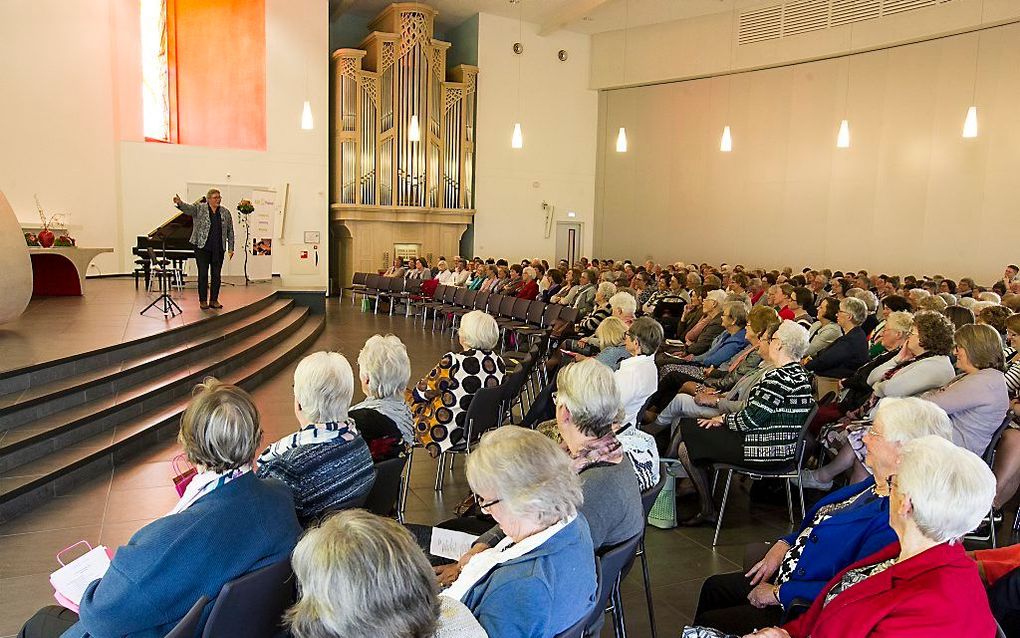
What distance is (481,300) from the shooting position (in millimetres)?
10977

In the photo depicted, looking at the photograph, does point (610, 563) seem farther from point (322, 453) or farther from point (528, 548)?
point (322, 453)

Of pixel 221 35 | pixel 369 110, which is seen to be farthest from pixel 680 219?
pixel 221 35

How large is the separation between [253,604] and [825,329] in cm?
536

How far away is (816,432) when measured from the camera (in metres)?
4.39

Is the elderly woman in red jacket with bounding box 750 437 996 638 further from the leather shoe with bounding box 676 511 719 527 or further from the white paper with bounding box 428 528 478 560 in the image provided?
the leather shoe with bounding box 676 511 719 527

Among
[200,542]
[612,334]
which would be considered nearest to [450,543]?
[200,542]

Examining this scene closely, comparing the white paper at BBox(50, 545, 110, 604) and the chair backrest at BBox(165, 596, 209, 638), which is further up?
the chair backrest at BBox(165, 596, 209, 638)

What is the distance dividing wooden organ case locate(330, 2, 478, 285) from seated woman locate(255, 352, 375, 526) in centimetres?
1370

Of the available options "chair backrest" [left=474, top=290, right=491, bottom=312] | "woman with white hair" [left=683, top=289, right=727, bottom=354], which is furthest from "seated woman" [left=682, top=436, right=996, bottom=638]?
"chair backrest" [left=474, top=290, right=491, bottom=312]

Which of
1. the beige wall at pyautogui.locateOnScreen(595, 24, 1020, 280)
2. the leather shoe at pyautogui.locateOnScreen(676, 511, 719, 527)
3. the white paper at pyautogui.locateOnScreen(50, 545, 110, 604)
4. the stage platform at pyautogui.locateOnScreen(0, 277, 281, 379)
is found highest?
the beige wall at pyautogui.locateOnScreen(595, 24, 1020, 280)

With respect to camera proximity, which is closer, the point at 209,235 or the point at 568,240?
the point at 209,235

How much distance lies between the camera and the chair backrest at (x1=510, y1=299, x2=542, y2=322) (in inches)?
393

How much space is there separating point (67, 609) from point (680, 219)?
15.7m

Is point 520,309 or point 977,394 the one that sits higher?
point 977,394
